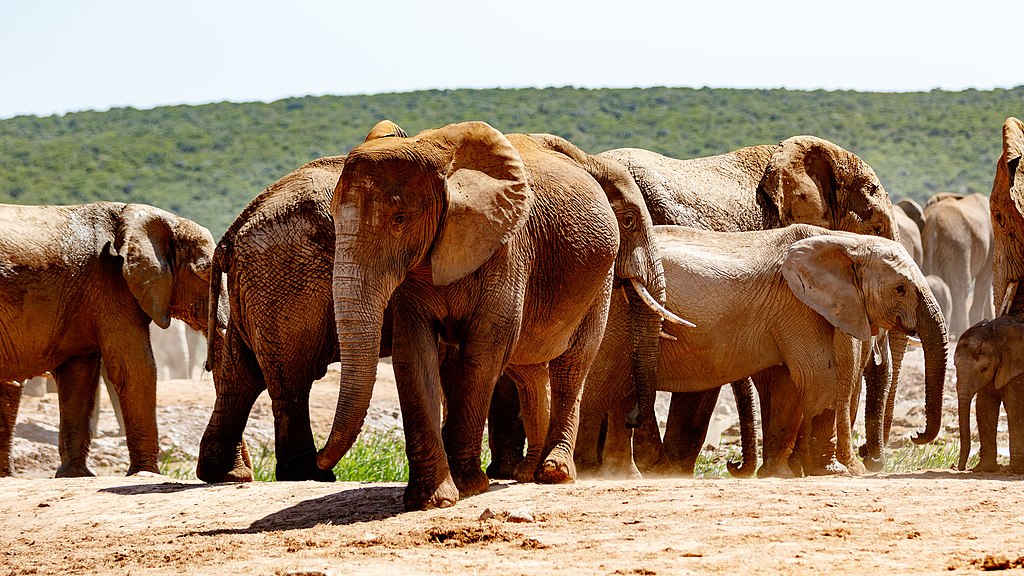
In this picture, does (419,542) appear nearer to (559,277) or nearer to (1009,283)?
(559,277)

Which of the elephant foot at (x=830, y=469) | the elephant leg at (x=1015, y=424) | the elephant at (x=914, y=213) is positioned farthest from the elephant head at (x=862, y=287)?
the elephant at (x=914, y=213)

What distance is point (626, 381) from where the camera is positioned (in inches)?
395

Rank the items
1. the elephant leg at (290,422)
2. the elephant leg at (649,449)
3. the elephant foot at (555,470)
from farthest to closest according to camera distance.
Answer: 1. the elephant leg at (649,449)
2. the elephant leg at (290,422)
3. the elephant foot at (555,470)

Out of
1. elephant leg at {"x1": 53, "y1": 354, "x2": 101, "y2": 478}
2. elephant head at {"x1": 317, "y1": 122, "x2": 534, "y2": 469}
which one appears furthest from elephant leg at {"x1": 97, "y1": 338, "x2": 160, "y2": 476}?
elephant head at {"x1": 317, "y1": 122, "x2": 534, "y2": 469}

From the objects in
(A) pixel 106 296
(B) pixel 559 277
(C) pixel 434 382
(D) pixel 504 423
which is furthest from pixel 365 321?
(A) pixel 106 296

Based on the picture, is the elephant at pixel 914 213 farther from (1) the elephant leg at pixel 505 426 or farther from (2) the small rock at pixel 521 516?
(2) the small rock at pixel 521 516

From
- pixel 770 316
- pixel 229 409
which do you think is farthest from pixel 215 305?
pixel 770 316

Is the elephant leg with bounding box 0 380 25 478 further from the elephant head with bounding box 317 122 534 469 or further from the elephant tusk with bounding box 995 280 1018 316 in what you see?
the elephant tusk with bounding box 995 280 1018 316

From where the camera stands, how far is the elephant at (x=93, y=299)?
10.9 meters

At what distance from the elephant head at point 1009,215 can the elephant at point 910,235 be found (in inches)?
453

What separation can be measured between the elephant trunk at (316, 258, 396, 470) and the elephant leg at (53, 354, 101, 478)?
513 centimetres

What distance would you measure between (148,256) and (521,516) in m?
5.15

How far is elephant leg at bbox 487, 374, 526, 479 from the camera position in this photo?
9.65 m

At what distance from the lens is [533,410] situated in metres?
8.43
